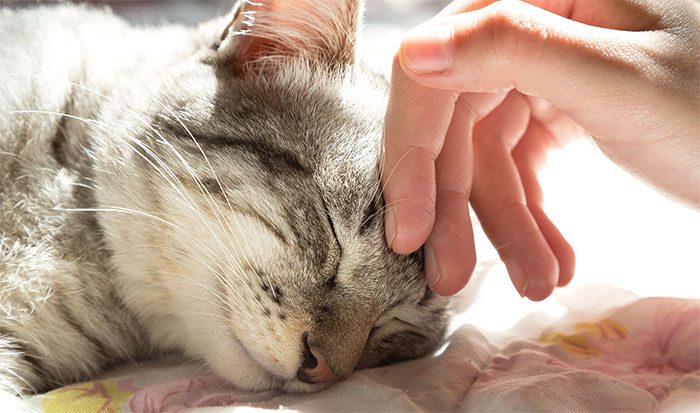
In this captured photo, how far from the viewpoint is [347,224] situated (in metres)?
1.17

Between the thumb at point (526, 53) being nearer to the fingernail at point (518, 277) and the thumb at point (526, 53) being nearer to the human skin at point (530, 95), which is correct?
the human skin at point (530, 95)

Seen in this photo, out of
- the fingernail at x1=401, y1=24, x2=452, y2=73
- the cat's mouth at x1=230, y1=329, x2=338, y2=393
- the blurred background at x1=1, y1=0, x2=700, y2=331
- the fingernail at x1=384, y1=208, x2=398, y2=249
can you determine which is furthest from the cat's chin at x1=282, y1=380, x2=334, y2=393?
the fingernail at x1=401, y1=24, x2=452, y2=73

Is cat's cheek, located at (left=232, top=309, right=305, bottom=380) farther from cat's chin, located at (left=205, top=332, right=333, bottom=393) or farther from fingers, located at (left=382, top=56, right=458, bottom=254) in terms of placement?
fingers, located at (left=382, top=56, right=458, bottom=254)

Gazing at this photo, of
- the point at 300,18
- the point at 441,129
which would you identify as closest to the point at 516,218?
the point at 441,129

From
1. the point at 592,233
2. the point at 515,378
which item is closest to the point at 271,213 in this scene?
the point at 515,378

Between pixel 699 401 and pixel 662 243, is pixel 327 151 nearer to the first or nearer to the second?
pixel 699 401

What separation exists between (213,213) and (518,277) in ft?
2.06

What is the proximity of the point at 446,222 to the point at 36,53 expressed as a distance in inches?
35.9

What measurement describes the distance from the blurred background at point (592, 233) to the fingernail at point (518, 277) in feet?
0.29

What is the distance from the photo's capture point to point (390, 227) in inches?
45.8

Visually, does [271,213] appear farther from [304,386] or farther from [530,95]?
[530,95]

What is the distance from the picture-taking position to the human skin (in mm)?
920

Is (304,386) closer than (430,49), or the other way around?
(430,49)

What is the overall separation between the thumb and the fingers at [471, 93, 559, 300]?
51 cm
